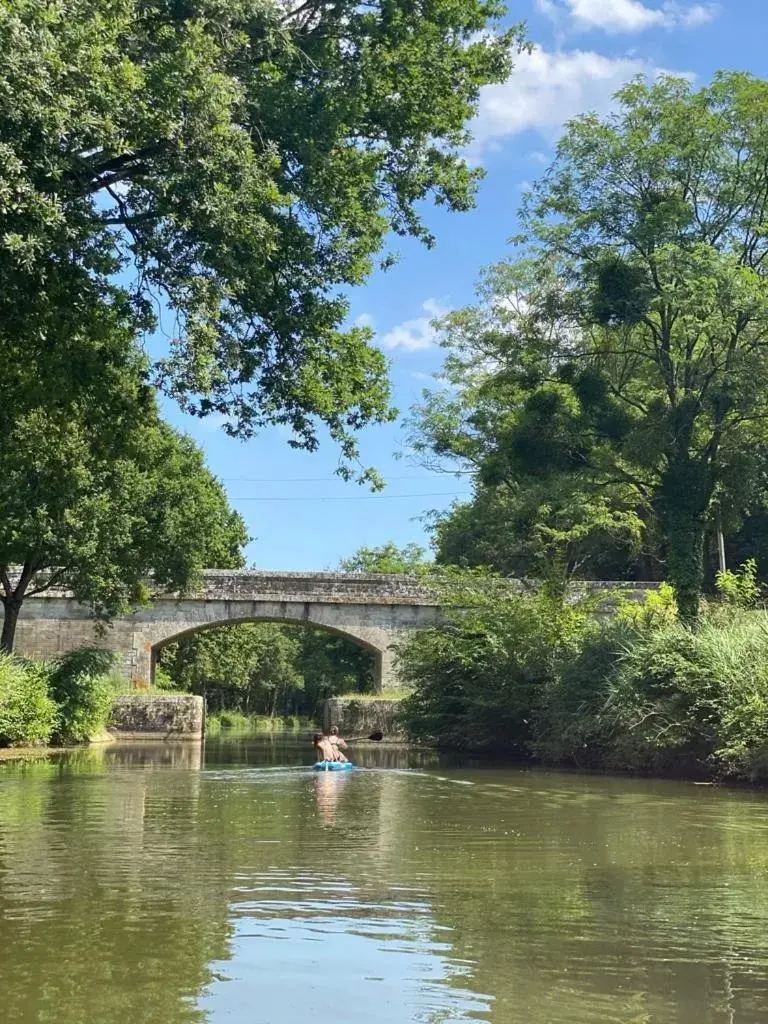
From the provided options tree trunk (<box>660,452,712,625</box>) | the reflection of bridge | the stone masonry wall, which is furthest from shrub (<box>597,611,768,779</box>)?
the reflection of bridge

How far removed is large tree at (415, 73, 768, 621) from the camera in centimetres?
2361

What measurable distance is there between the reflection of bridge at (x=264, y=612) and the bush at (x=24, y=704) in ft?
45.6

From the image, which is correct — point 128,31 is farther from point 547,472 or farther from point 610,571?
point 610,571

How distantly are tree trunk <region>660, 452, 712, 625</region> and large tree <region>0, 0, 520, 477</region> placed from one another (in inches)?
456

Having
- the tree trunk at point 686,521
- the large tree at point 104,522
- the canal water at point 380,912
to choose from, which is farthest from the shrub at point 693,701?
the large tree at point 104,522

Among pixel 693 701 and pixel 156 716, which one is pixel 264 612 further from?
pixel 693 701

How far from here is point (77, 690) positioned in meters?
27.7

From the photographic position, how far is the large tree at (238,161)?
9664mm

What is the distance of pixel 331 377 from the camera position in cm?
1491

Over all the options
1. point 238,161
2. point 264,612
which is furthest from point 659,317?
point 264,612

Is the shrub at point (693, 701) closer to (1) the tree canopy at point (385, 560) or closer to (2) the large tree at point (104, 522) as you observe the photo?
(2) the large tree at point (104, 522)

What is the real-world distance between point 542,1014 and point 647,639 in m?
17.1

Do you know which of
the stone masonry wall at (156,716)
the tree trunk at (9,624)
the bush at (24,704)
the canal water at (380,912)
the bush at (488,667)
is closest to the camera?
the canal water at (380,912)

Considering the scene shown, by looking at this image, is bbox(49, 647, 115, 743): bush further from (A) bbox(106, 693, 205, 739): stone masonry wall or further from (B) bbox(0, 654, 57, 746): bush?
(A) bbox(106, 693, 205, 739): stone masonry wall
